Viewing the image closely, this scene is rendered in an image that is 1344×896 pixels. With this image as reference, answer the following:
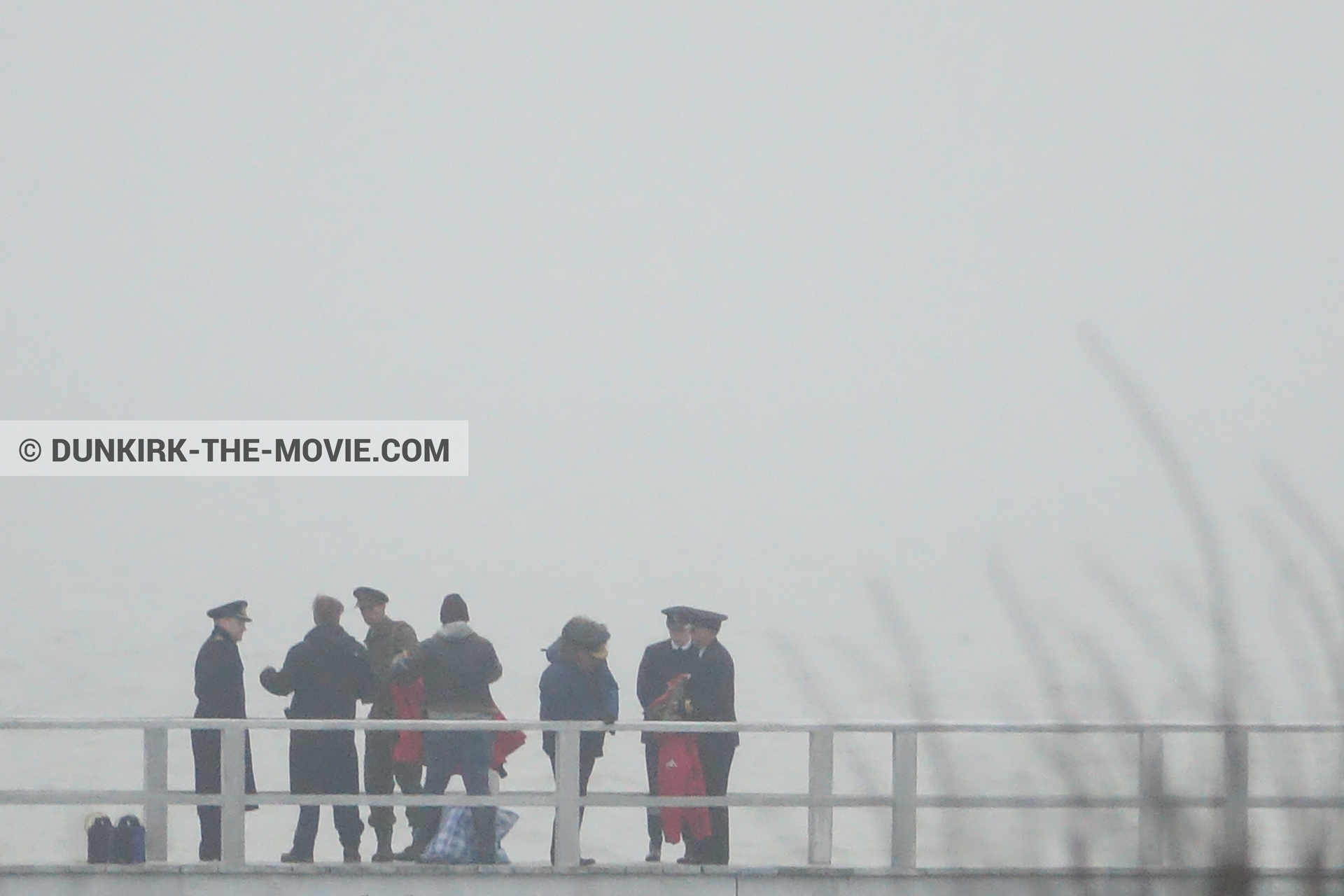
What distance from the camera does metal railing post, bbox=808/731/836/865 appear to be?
297 inches

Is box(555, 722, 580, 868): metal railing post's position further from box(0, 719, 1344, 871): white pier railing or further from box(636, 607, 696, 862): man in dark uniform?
box(636, 607, 696, 862): man in dark uniform

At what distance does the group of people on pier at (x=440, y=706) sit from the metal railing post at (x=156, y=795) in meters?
0.20

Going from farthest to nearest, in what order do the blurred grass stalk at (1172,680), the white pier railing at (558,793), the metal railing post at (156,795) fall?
1. the metal railing post at (156,795)
2. the white pier railing at (558,793)
3. the blurred grass stalk at (1172,680)

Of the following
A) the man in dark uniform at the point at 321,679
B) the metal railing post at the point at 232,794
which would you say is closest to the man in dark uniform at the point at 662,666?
the man in dark uniform at the point at 321,679

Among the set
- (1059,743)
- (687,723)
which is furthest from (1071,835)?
(687,723)

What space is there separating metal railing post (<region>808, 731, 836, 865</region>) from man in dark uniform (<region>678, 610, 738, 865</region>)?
0.39 meters

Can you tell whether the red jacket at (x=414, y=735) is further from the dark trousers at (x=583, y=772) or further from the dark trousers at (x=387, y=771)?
the dark trousers at (x=583, y=772)

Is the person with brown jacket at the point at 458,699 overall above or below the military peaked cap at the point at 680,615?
below

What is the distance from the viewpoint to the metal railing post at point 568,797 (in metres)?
7.59

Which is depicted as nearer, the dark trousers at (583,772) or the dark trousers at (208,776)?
the dark trousers at (583,772)

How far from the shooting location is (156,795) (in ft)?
24.9

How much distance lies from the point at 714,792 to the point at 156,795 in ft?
8.25

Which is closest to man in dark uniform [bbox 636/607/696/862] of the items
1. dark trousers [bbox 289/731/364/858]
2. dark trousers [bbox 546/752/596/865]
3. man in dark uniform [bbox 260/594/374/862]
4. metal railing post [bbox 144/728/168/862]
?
dark trousers [bbox 546/752/596/865]

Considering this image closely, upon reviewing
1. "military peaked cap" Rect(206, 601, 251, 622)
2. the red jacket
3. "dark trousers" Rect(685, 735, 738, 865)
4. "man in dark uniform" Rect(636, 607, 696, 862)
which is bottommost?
"dark trousers" Rect(685, 735, 738, 865)
